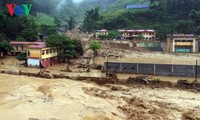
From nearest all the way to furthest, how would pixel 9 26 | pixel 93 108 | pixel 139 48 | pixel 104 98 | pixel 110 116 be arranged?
1. pixel 110 116
2. pixel 93 108
3. pixel 104 98
4. pixel 9 26
5. pixel 139 48

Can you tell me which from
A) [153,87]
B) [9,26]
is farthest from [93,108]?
[9,26]

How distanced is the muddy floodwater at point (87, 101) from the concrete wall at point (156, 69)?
624 cm

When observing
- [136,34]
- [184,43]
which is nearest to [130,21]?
[136,34]

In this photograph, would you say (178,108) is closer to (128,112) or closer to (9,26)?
(128,112)

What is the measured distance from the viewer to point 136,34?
6538 centimetres

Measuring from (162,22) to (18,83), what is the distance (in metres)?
50.5

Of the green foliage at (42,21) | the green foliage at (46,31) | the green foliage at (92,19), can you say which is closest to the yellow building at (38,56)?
the green foliage at (46,31)

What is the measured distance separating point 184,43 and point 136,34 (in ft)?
46.0

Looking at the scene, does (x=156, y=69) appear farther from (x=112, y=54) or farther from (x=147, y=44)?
(x=147, y=44)

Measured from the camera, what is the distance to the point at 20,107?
66.8 ft

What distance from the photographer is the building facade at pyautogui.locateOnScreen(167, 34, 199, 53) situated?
53094 millimetres

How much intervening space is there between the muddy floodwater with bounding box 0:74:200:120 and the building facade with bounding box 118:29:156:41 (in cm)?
3714

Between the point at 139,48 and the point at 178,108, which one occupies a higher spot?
the point at 139,48

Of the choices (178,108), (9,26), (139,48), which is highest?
(9,26)
